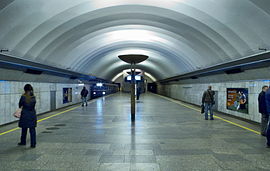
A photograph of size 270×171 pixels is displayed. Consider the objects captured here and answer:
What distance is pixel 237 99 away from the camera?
11.8m

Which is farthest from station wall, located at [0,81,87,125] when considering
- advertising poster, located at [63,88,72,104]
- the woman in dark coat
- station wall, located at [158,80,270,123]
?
station wall, located at [158,80,270,123]

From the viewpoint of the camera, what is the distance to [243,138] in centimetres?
702

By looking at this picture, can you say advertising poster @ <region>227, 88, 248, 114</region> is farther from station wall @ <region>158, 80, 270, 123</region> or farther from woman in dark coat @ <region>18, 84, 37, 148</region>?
woman in dark coat @ <region>18, 84, 37, 148</region>

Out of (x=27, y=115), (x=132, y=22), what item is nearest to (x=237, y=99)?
(x=132, y=22)

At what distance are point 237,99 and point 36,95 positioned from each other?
11019 mm

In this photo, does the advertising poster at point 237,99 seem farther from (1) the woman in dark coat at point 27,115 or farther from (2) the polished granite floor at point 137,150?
→ (1) the woman in dark coat at point 27,115

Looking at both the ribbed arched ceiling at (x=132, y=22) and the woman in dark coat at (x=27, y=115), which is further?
the ribbed arched ceiling at (x=132, y=22)

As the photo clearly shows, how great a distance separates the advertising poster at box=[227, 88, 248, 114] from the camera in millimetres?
11039

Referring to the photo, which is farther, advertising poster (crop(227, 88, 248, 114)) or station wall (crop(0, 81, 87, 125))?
advertising poster (crop(227, 88, 248, 114))

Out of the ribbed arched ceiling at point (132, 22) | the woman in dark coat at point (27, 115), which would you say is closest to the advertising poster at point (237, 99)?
the ribbed arched ceiling at point (132, 22)

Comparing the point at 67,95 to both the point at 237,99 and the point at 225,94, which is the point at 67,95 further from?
the point at 237,99

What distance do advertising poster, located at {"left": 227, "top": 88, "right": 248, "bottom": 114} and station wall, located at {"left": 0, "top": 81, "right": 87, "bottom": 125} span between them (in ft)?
35.9

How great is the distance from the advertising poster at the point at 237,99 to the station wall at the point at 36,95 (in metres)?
11.0

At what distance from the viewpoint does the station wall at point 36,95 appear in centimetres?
926
